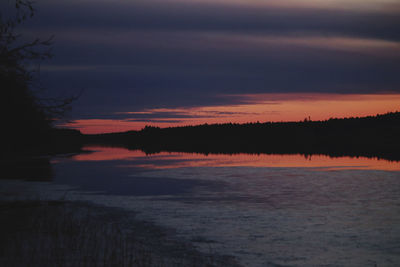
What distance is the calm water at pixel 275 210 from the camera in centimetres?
1245

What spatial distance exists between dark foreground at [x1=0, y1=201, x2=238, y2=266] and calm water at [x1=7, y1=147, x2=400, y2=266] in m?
0.94

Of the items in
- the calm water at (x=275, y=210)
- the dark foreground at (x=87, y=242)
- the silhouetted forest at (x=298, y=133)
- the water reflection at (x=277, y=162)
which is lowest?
the dark foreground at (x=87, y=242)

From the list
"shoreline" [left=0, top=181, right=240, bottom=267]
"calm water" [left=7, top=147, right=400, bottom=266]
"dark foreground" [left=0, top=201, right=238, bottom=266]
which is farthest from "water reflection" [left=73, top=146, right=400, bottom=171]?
"dark foreground" [left=0, top=201, right=238, bottom=266]

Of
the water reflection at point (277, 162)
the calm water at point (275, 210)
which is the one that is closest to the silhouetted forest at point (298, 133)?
the water reflection at point (277, 162)

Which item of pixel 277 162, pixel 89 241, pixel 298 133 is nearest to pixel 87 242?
pixel 89 241

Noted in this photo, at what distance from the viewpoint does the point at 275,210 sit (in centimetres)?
1878

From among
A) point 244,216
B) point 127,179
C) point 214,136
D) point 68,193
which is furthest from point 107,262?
point 214,136

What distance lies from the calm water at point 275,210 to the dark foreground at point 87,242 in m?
0.94

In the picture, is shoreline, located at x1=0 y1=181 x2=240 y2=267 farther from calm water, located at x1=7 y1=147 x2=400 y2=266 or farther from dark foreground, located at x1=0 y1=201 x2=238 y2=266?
calm water, located at x1=7 y1=147 x2=400 y2=266

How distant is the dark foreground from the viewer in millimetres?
10852

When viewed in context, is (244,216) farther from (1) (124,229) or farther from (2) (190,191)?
(2) (190,191)

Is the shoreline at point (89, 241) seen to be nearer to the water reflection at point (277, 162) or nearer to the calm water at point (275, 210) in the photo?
the calm water at point (275, 210)

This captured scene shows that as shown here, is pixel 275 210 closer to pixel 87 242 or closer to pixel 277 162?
pixel 87 242

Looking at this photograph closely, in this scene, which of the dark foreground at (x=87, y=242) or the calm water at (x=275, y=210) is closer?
the dark foreground at (x=87, y=242)
